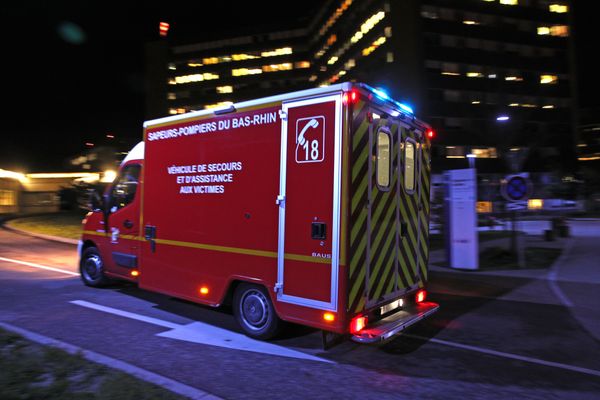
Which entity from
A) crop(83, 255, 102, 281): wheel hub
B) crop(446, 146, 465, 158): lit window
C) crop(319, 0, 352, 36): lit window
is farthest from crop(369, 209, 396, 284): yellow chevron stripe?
crop(319, 0, 352, 36): lit window

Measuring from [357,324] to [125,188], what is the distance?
4.52 metres

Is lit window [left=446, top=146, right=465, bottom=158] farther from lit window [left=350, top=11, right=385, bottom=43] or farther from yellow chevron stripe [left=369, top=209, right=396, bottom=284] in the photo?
yellow chevron stripe [left=369, top=209, right=396, bottom=284]

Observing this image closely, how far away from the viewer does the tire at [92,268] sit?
798 centimetres

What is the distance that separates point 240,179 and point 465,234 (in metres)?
6.93

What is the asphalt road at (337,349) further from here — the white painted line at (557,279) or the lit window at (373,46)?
the lit window at (373,46)

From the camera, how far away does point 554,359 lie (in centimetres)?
511

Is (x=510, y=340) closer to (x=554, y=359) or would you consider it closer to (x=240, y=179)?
(x=554, y=359)

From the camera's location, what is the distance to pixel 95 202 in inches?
308

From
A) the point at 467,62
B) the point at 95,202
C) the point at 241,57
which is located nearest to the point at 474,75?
the point at 467,62

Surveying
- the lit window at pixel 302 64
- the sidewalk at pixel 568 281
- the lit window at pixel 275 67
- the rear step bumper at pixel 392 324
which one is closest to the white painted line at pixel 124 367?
the rear step bumper at pixel 392 324

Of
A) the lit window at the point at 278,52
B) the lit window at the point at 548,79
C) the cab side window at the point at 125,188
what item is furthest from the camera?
the lit window at the point at 278,52

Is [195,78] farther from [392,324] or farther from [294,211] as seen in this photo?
[392,324]

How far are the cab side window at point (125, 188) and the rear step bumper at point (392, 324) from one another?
426 centimetres

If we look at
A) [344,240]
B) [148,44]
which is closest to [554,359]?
[344,240]
